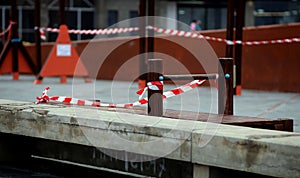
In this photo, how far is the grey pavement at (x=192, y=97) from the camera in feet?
38.9

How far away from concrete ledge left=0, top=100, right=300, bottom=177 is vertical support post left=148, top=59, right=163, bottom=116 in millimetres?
454

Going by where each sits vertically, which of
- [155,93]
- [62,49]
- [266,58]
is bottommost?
[155,93]

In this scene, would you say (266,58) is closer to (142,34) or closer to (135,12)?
(142,34)

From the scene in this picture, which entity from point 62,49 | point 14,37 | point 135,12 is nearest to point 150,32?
point 62,49

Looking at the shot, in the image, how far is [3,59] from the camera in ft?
61.2

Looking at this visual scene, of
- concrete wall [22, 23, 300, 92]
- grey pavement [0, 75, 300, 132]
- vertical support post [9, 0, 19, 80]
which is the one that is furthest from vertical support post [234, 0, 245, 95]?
vertical support post [9, 0, 19, 80]

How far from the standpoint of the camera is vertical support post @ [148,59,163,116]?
24.7 feet

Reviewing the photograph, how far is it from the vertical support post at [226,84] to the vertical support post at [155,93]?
33.9 inches

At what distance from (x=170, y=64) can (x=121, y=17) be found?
70.8ft

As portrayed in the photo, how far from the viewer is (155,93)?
7.59 metres

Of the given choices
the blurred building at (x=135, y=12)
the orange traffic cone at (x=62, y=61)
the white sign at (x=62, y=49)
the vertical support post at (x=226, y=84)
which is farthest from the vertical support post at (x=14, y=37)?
the blurred building at (x=135, y=12)

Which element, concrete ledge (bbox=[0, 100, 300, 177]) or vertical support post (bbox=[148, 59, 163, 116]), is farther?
vertical support post (bbox=[148, 59, 163, 116])

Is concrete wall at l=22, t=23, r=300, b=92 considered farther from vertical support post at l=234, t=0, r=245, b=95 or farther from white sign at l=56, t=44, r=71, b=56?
white sign at l=56, t=44, r=71, b=56

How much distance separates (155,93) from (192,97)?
655 centimetres
